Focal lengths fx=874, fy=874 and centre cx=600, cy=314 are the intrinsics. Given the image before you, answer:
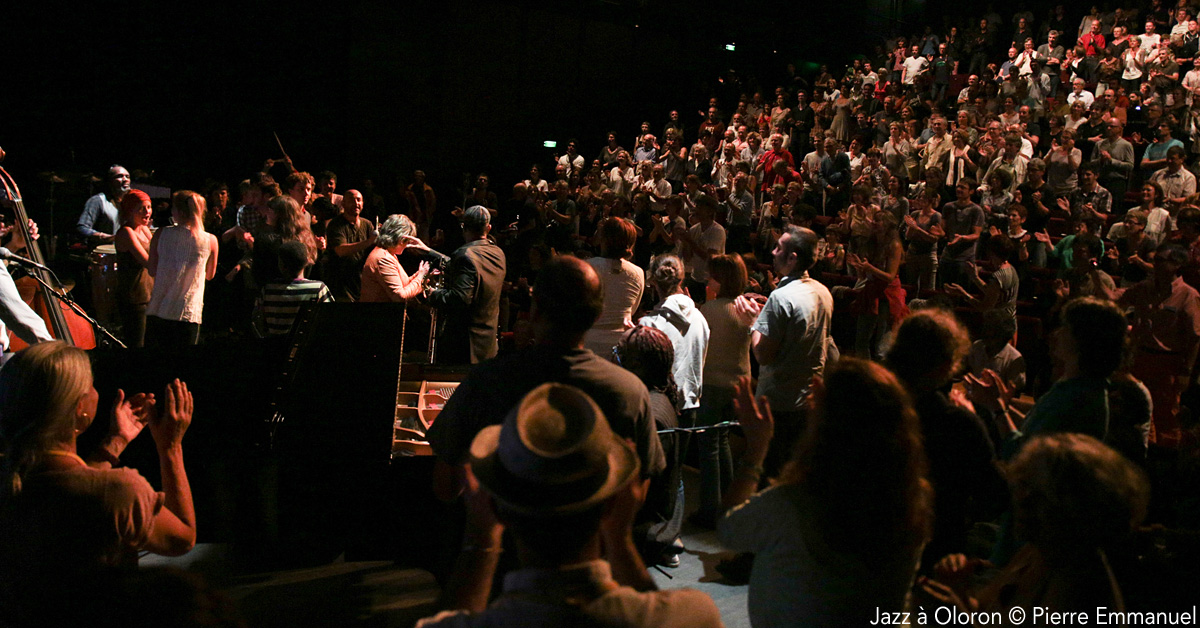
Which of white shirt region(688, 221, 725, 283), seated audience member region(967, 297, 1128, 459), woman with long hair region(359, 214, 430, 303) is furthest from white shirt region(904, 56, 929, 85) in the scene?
seated audience member region(967, 297, 1128, 459)

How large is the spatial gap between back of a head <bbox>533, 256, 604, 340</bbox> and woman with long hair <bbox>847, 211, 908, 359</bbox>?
5.18 meters

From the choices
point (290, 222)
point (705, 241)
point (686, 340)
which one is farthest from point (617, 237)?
point (705, 241)

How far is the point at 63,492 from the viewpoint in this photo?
5.58ft

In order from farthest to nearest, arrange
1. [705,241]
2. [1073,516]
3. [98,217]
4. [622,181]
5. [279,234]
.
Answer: [622,181], [705,241], [98,217], [279,234], [1073,516]

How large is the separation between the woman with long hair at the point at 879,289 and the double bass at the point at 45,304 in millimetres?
5332

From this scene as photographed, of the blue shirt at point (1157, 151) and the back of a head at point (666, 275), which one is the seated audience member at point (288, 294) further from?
the blue shirt at point (1157, 151)

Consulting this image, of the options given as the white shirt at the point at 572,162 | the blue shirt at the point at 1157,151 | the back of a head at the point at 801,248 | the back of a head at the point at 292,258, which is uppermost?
the blue shirt at the point at 1157,151

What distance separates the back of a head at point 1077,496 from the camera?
1.65 meters

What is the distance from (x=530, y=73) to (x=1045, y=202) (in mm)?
10042

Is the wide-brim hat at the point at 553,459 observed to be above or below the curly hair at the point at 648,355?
above

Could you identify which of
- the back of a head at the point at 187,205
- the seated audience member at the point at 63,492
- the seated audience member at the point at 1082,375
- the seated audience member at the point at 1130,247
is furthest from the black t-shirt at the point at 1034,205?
the seated audience member at the point at 63,492

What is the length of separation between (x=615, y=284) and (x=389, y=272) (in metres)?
1.32

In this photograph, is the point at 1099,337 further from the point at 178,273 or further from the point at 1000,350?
the point at 178,273

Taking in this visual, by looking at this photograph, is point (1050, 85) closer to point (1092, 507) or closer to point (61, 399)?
point (1092, 507)
